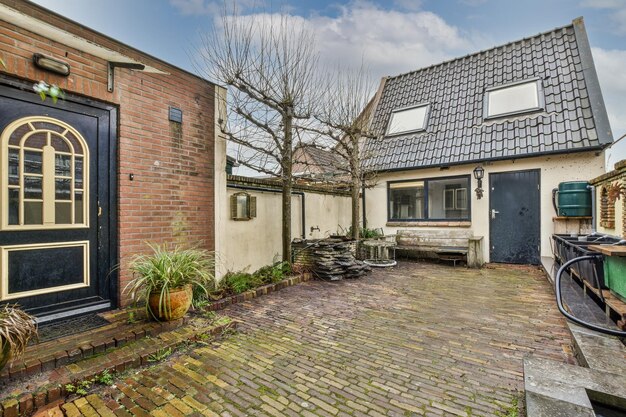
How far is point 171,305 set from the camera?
125 inches

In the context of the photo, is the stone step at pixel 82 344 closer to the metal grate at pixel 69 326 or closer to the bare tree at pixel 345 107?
the metal grate at pixel 69 326

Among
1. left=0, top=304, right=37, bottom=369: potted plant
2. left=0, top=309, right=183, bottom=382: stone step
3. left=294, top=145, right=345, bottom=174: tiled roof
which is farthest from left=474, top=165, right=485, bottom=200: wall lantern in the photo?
left=0, top=304, right=37, bottom=369: potted plant

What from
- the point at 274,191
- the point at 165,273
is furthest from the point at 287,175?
the point at 165,273

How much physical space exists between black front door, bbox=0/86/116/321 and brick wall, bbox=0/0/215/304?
0.16m

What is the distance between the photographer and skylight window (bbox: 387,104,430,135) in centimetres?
894

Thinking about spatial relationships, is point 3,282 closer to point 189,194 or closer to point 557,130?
point 189,194

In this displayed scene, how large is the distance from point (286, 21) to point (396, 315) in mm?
4836

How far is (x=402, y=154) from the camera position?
8.55 meters

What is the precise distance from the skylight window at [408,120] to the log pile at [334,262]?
479 centimetres

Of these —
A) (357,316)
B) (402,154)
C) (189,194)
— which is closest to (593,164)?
(402,154)

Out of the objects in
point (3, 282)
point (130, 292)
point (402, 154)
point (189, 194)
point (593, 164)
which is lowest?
point (130, 292)

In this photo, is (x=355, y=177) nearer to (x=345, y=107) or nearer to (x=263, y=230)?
(x=345, y=107)

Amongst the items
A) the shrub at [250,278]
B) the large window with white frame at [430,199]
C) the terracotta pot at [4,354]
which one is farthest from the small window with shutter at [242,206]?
the large window with white frame at [430,199]

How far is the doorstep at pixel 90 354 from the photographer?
2037 millimetres
